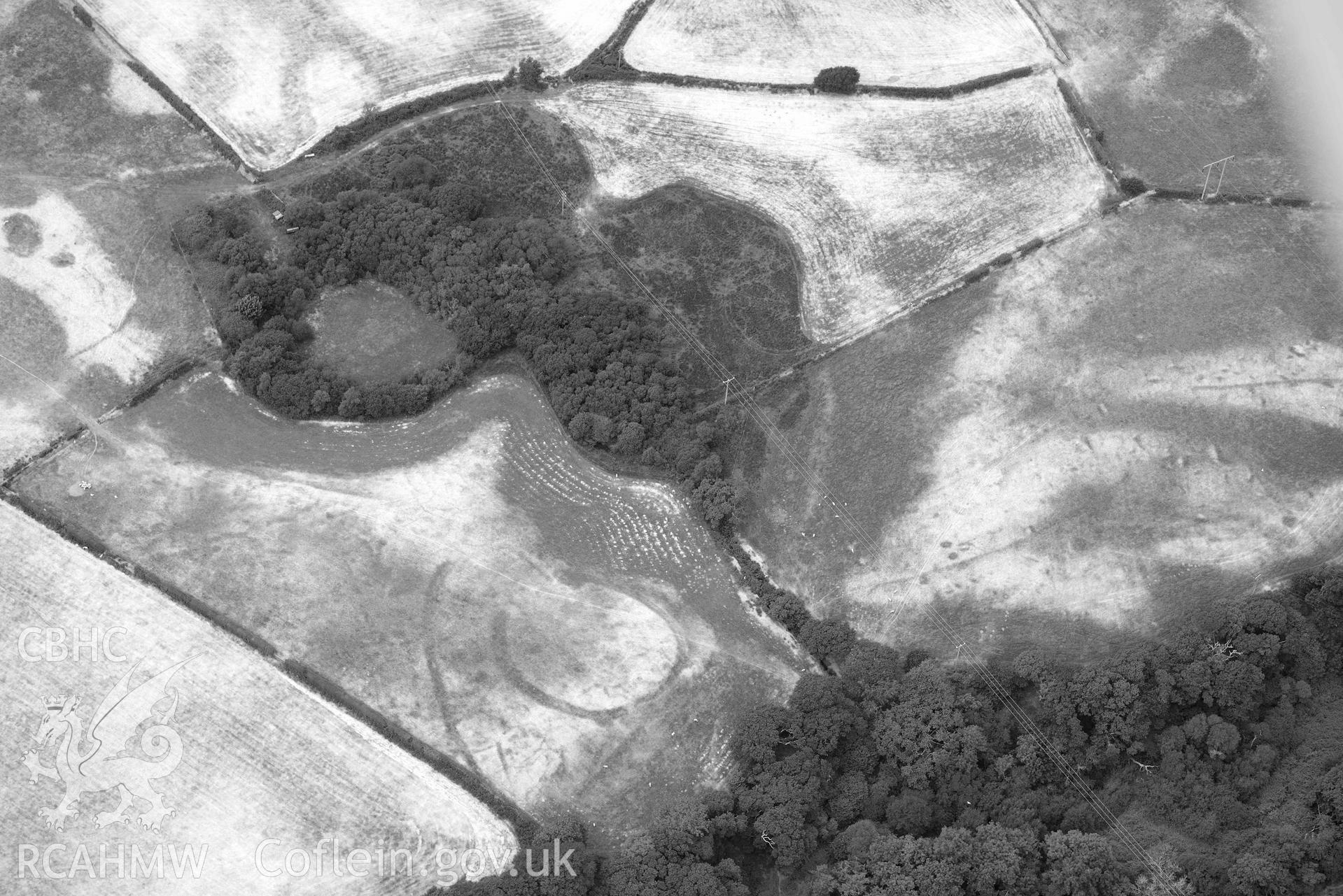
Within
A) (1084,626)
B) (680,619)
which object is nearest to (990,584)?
(1084,626)

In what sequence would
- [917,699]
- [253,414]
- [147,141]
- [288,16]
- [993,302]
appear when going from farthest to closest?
[288,16] < [147,141] < [993,302] < [253,414] < [917,699]

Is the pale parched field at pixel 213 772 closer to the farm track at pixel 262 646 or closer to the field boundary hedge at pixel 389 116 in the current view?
the farm track at pixel 262 646

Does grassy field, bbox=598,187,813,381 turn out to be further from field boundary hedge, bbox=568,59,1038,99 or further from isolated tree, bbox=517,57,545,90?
isolated tree, bbox=517,57,545,90

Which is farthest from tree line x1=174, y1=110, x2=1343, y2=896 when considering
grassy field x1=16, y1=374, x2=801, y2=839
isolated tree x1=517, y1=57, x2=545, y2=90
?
isolated tree x1=517, y1=57, x2=545, y2=90

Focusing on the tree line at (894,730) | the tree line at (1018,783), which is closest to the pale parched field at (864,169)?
the tree line at (894,730)

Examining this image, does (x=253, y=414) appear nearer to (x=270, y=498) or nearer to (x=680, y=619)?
(x=270, y=498)

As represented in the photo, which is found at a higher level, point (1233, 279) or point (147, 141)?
point (147, 141)
